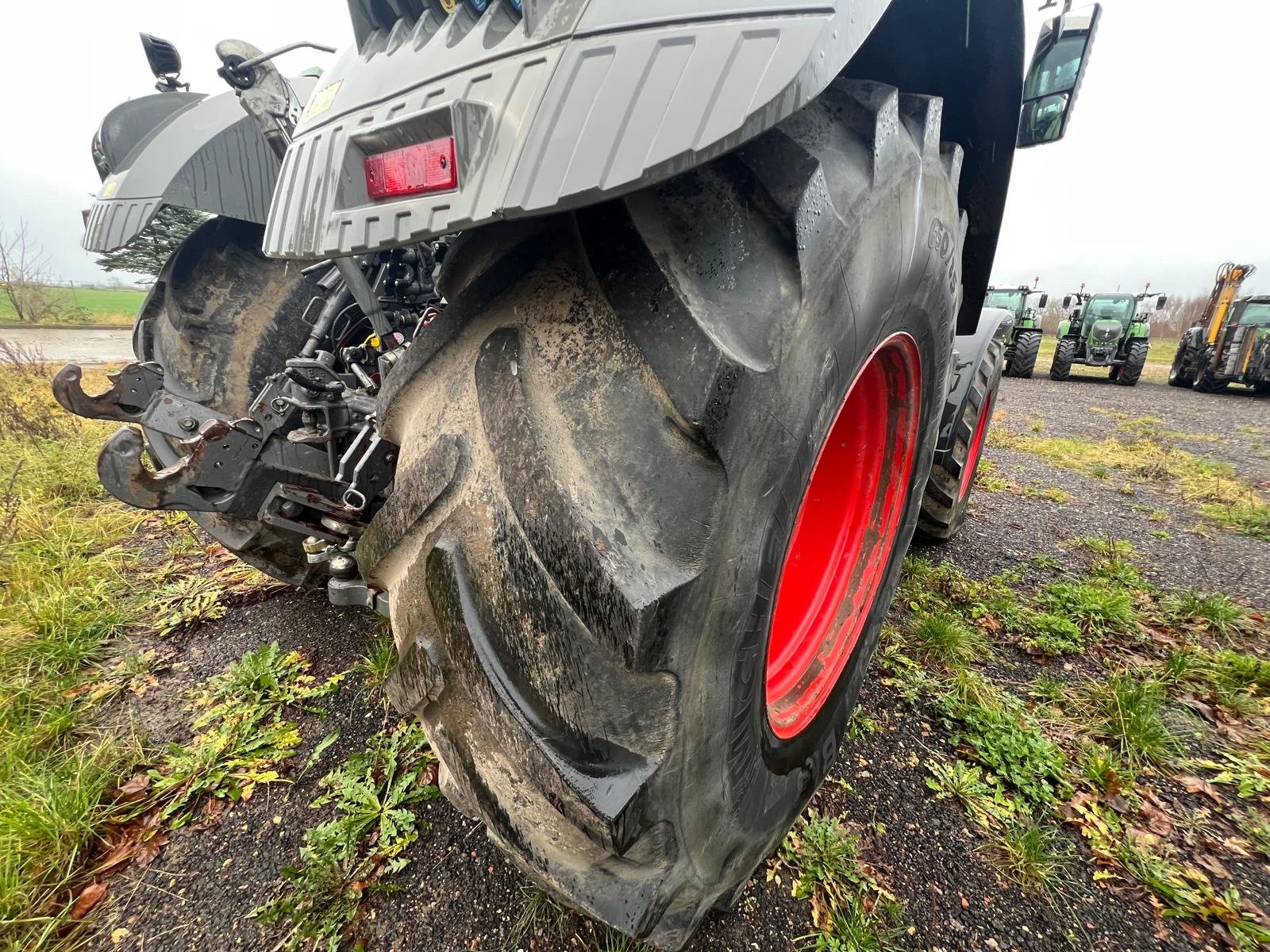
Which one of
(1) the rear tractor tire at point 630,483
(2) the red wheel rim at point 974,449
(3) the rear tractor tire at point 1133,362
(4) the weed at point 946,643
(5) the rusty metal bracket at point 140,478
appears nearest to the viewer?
(1) the rear tractor tire at point 630,483

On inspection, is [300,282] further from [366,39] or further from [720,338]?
[720,338]

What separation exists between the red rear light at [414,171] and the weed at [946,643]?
6.89ft

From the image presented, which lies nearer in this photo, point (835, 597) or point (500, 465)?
point (500, 465)

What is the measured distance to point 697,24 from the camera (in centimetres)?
56

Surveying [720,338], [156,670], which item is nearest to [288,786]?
[156,670]

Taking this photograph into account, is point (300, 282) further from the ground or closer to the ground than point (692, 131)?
closer to the ground

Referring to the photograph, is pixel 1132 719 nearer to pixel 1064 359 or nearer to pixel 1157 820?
pixel 1157 820

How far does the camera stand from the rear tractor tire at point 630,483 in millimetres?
681

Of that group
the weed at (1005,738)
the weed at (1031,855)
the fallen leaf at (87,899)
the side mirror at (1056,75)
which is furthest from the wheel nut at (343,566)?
the side mirror at (1056,75)

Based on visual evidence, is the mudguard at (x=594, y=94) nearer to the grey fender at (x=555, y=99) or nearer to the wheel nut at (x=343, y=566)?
the grey fender at (x=555, y=99)

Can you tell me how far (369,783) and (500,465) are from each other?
3.85 feet

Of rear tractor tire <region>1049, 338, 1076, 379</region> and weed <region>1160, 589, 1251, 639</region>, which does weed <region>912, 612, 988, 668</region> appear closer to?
weed <region>1160, 589, 1251, 639</region>

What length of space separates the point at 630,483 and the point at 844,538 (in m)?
1.02

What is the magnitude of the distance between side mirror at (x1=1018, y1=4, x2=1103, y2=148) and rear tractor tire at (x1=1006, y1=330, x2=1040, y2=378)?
1430 centimetres
